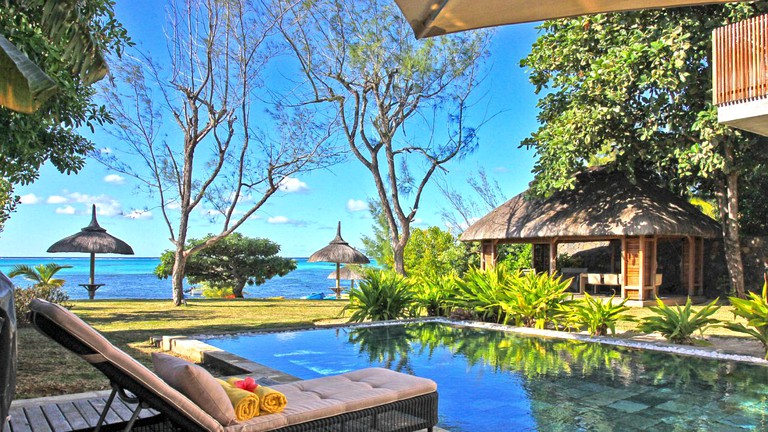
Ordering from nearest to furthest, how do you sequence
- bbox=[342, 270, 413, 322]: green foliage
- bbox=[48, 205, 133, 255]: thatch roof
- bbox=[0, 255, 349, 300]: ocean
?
bbox=[342, 270, 413, 322]: green foliage
bbox=[48, 205, 133, 255]: thatch roof
bbox=[0, 255, 349, 300]: ocean

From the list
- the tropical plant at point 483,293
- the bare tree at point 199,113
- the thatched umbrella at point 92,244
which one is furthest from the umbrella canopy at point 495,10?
the thatched umbrella at point 92,244

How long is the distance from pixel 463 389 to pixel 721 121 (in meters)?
7.43

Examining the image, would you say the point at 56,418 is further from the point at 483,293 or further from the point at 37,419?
the point at 483,293

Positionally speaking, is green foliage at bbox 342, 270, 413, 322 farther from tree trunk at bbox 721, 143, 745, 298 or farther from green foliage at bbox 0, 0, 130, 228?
tree trunk at bbox 721, 143, 745, 298

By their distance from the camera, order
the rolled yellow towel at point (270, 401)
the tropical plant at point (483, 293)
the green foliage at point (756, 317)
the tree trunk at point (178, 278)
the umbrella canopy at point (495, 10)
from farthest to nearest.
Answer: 1. the tree trunk at point (178, 278)
2. the tropical plant at point (483, 293)
3. the green foliage at point (756, 317)
4. the rolled yellow towel at point (270, 401)
5. the umbrella canopy at point (495, 10)

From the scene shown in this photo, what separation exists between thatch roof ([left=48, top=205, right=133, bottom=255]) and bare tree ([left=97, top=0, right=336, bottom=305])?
1.62 m

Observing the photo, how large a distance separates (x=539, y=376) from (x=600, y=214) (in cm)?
1034

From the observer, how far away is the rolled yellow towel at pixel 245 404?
9.29 ft

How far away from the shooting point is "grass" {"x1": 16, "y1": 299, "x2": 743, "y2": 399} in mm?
5145

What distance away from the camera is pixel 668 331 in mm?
7387

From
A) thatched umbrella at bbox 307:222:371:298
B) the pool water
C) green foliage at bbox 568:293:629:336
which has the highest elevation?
thatched umbrella at bbox 307:222:371:298

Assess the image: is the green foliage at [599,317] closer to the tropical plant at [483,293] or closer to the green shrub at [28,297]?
the tropical plant at [483,293]

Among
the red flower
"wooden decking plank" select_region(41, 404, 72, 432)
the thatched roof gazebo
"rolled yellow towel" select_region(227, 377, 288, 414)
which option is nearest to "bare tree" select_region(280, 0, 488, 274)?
the thatched roof gazebo

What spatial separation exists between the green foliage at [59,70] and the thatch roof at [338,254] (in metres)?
13.0
